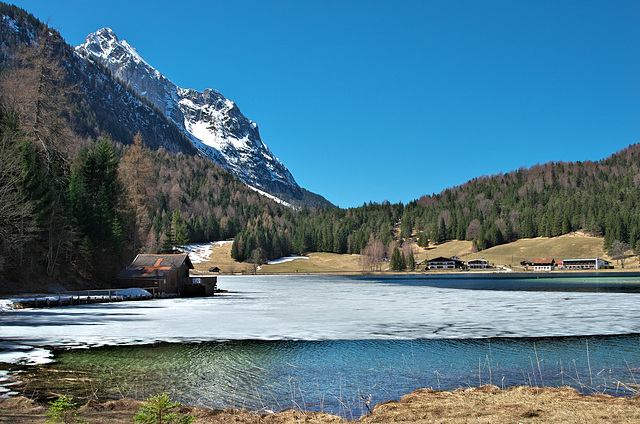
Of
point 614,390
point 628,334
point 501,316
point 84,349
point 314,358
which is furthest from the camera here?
point 501,316

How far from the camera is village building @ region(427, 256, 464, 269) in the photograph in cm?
18838

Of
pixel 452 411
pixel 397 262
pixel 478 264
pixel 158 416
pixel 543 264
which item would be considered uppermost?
pixel 397 262

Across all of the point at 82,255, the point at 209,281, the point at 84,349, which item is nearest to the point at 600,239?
the point at 209,281

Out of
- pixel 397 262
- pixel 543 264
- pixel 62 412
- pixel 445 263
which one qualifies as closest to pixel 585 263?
pixel 543 264

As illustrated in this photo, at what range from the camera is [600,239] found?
626ft

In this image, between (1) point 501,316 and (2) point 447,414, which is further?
(1) point 501,316

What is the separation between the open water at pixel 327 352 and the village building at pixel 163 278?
23.5 metres

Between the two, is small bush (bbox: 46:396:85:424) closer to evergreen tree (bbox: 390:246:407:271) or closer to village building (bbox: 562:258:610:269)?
evergreen tree (bbox: 390:246:407:271)

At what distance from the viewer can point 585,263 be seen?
16938 centimetres

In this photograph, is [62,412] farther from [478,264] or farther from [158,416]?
[478,264]

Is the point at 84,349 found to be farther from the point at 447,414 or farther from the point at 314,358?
the point at 447,414

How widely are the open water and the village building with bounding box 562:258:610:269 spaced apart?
6008 inches

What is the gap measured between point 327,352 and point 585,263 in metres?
178

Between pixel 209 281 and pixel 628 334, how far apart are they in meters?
49.9
